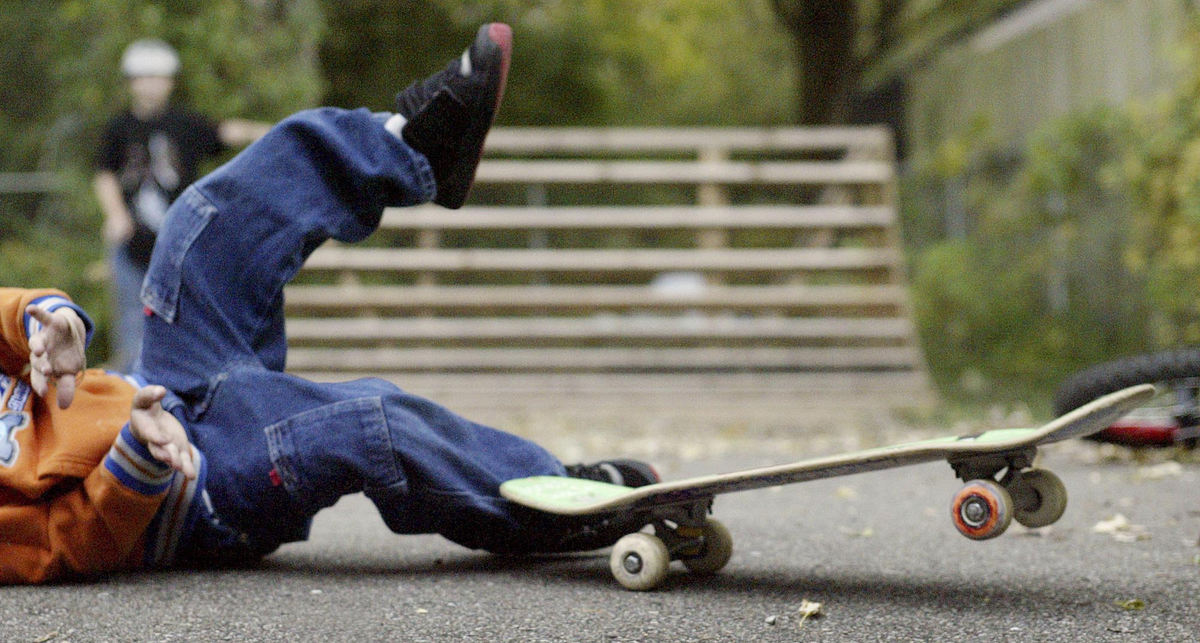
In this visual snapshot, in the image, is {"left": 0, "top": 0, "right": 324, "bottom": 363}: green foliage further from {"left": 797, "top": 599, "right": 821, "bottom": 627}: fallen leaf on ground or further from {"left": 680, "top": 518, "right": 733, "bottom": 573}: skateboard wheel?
{"left": 797, "top": 599, "right": 821, "bottom": 627}: fallen leaf on ground

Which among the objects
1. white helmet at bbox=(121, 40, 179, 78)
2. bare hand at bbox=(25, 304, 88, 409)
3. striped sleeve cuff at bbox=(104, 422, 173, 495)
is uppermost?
white helmet at bbox=(121, 40, 179, 78)

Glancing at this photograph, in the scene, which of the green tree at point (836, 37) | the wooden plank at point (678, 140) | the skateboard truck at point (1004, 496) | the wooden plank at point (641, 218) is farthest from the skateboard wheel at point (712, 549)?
the green tree at point (836, 37)

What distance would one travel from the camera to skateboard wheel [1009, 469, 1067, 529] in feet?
6.40

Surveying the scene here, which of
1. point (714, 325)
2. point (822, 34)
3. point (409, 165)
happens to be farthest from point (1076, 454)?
point (822, 34)

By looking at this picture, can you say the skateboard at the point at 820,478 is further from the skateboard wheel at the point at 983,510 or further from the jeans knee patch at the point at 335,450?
the jeans knee patch at the point at 335,450

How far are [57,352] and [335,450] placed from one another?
0.46m

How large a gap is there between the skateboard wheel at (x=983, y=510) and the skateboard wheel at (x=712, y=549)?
1.72ft

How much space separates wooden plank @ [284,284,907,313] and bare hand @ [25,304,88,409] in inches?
185

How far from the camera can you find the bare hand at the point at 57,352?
2.03 m

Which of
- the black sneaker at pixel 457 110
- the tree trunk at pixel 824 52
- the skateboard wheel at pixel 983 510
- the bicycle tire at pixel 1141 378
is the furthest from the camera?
the tree trunk at pixel 824 52

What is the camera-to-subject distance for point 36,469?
7.20ft

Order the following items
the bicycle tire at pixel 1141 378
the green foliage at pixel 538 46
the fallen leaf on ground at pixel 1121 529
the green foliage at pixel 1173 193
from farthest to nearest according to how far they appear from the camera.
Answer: the green foliage at pixel 538 46
the green foliage at pixel 1173 193
the bicycle tire at pixel 1141 378
the fallen leaf on ground at pixel 1121 529

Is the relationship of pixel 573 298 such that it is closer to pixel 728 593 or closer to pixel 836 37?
pixel 728 593

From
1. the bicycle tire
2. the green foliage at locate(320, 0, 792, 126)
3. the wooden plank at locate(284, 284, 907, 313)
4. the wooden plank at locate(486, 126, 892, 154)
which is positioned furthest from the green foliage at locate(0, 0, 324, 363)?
the bicycle tire
